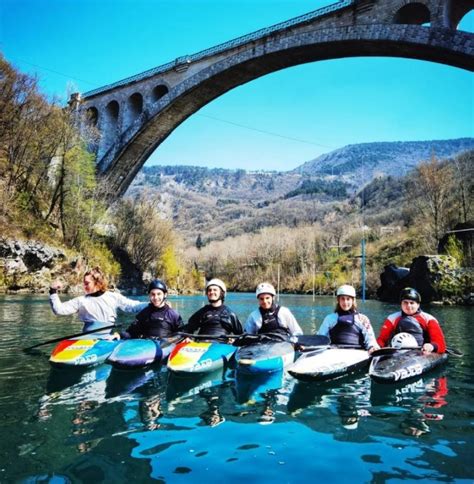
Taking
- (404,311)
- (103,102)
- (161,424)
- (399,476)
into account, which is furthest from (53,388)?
(103,102)

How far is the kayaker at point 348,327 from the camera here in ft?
22.6

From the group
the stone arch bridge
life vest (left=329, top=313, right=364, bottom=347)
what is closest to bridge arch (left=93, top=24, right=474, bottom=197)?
the stone arch bridge

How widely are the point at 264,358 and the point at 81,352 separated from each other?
267cm

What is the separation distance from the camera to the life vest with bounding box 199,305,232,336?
7379mm

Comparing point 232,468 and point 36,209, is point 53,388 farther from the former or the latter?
point 36,209

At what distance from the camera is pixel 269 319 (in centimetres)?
712

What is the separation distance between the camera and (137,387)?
5656 millimetres

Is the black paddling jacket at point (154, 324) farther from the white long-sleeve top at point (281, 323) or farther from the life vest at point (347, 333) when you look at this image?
the life vest at point (347, 333)

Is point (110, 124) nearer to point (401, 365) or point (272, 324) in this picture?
point (272, 324)

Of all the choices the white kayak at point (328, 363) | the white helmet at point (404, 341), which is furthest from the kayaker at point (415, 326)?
the white kayak at point (328, 363)

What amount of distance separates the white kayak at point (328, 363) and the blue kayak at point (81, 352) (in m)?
2.87

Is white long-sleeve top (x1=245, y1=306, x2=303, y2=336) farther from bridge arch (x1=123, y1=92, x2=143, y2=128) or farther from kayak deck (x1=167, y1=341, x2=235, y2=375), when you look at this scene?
bridge arch (x1=123, y1=92, x2=143, y2=128)

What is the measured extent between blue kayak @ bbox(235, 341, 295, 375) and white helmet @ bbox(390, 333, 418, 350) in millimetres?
1543

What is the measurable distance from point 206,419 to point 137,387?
1.60 meters
